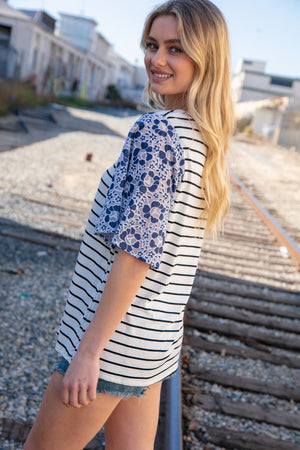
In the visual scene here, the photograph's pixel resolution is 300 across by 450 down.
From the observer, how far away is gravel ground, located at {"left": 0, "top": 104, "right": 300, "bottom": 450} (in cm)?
323

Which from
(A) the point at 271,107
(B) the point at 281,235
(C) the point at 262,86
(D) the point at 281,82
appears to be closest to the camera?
(B) the point at 281,235

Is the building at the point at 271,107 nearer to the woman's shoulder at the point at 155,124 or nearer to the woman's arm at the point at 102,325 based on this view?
the woman's shoulder at the point at 155,124

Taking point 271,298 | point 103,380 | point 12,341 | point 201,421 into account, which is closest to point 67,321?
point 103,380

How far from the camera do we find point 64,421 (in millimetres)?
1386

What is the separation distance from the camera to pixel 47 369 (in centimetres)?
335

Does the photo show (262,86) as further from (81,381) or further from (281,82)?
(81,381)

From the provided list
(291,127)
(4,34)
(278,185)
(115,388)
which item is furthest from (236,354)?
(4,34)

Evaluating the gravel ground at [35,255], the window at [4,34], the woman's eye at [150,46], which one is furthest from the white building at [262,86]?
the woman's eye at [150,46]

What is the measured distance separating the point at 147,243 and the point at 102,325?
0.24 m

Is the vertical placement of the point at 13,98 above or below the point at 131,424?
above

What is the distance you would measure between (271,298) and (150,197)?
4.31 m

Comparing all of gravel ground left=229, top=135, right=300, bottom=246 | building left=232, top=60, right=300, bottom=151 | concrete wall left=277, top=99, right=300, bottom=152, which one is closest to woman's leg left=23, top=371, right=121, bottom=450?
gravel ground left=229, top=135, right=300, bottom=246

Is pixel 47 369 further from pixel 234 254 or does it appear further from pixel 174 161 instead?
pixel 234 254

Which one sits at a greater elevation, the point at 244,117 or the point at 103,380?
the point at 244,117
